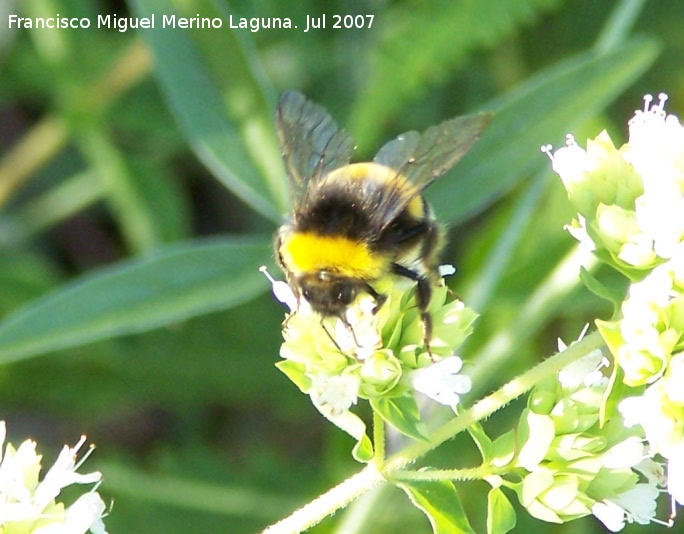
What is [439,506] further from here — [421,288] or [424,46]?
[424,46]

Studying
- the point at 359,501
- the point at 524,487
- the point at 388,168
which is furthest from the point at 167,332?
the point at 524,487

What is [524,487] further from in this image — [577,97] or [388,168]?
[577,97]

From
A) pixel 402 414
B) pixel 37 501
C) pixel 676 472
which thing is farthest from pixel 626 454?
pixel 37 501

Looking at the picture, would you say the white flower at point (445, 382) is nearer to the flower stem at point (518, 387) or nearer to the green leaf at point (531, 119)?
the flower stem at point (518, 387)

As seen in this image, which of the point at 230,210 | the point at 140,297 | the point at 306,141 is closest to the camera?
the point at 306,141

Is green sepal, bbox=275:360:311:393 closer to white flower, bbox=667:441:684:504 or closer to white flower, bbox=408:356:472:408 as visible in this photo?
white flower, bbox=408:356:472:408

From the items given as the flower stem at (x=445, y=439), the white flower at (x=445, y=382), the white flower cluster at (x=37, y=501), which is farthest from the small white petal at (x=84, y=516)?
the white flower at (x=445, y=382)

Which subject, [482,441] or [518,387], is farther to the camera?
[482,441]
